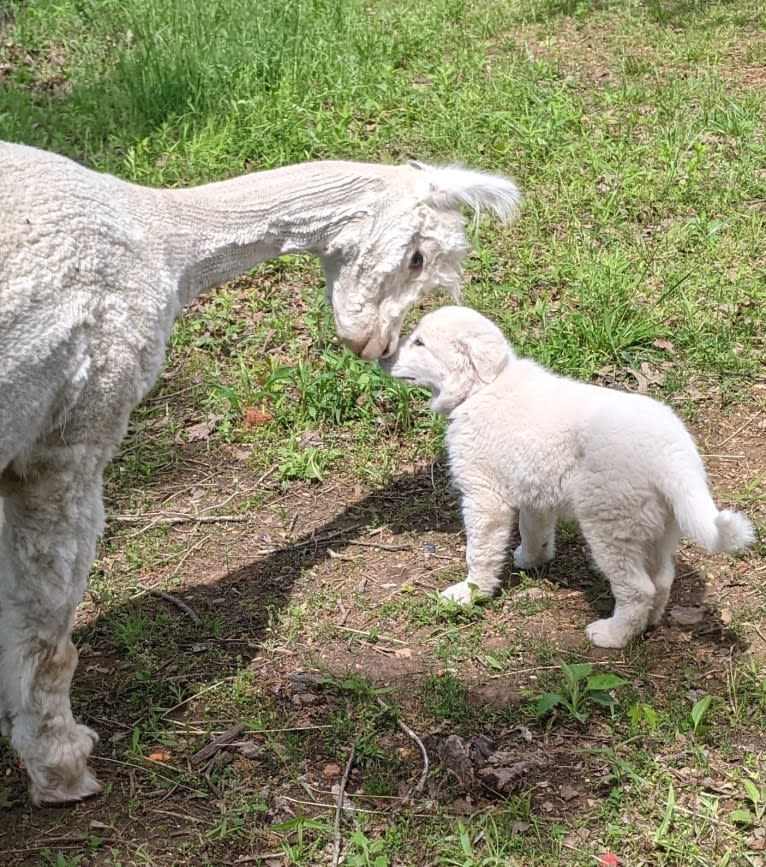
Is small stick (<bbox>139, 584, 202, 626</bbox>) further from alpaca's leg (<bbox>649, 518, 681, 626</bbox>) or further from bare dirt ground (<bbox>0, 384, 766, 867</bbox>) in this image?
alpaca's leg (<bbox>649, 518, 681, 626</bbox>)

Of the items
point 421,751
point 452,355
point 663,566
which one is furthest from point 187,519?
point 663,566

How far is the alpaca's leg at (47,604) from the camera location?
3445 millimetres

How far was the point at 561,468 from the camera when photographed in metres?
3.99

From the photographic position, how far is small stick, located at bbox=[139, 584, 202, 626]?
4.50 meters

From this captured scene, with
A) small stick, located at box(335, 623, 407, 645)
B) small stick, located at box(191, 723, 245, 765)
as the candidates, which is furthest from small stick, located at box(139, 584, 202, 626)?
small stick, located at box(191, 723, 245, 765)

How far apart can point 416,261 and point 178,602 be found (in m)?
1.61

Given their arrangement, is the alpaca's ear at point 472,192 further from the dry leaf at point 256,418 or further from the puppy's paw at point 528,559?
the dry leaf at point 256,418

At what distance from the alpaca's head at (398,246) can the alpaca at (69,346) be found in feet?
0.65

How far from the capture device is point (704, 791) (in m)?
3.37

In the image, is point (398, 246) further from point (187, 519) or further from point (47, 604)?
point (47, 604)

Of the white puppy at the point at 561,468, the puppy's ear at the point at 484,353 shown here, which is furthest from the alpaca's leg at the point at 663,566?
the puppy's ear at the point at 484,353

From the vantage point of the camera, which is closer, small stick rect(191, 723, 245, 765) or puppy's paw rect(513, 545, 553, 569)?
small stick rect(191, 723, 245, 765)

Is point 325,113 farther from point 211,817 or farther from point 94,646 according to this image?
point 211,817

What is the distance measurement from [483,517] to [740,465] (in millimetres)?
1387
